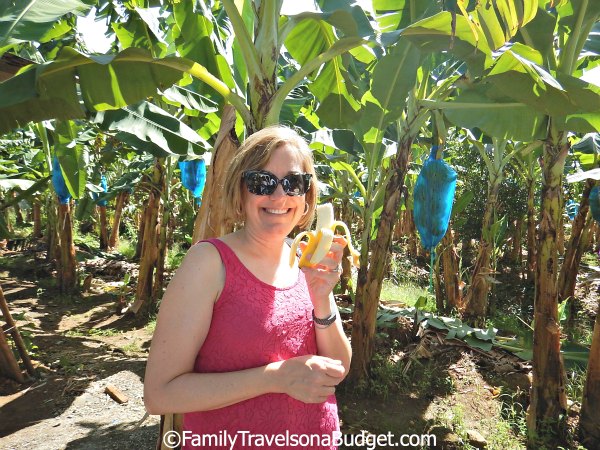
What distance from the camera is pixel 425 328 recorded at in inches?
204

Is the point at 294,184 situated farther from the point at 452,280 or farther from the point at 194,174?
the point at 452,280

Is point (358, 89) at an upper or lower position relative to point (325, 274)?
upper

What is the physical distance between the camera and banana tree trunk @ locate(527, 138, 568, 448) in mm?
3082

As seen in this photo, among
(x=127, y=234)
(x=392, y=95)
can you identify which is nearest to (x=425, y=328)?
(x=392, y=95)

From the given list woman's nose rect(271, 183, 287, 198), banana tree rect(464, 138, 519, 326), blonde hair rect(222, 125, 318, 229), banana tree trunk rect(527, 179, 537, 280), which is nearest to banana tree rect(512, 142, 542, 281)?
banana tree trunk rect(527, 179, 537, 280)

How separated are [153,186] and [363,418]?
4.26 metres

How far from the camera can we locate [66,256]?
292 inches

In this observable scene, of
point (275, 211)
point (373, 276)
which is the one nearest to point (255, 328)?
point (275, 211)

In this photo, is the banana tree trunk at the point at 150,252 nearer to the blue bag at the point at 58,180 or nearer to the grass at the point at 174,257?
the blue bag at the point at 58,180

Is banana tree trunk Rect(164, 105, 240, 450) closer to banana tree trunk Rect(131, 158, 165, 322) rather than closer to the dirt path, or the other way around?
the dirt path

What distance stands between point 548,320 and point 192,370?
111 inches

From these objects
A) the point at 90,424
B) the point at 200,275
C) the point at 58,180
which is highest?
the point at 200,275

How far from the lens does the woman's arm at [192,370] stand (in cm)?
111

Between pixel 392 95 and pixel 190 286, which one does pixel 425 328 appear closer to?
pixel 392 95
